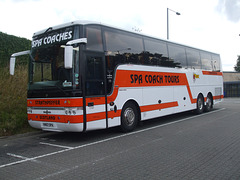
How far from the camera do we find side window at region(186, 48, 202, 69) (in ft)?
42.4

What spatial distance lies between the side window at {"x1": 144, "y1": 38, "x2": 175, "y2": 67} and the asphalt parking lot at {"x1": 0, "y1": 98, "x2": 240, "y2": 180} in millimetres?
3029

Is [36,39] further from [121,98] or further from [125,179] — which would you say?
[125,179]

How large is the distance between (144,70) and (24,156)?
5.46 meters

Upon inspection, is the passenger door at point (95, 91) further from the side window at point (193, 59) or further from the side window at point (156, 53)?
the side window at point (193, 59)

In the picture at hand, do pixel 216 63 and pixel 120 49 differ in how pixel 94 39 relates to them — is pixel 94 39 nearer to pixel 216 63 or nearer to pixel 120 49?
pixel 120 49

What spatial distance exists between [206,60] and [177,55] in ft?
→ 12.8

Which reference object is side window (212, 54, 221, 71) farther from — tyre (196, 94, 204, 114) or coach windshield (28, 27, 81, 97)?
coach windshield (28, 27, 81, 97)

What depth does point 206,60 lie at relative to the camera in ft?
48.8

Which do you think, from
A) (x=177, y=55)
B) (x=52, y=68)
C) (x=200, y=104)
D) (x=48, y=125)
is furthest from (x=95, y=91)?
(x=200, y=104)

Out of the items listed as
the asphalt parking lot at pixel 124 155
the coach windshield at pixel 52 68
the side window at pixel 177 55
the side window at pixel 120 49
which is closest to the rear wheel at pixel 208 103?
the side window at pixel 177 55

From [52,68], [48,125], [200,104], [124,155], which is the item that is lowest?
[124,155]

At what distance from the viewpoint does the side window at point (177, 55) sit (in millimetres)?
11430

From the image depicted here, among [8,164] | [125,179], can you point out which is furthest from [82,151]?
[125,179]

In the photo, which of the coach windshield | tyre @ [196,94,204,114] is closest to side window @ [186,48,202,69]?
tyre @ [196,94,204,114]
